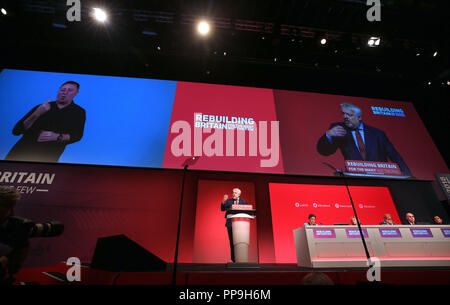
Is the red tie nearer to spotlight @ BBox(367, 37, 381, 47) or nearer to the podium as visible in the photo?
spotlight @ BBox(367, 37, 381, 47)

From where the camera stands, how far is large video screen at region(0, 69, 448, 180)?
4535 mm

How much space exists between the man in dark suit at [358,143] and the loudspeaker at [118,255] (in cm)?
Answer: 457

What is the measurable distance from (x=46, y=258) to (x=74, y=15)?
16.3ft

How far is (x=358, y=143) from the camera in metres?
5.27

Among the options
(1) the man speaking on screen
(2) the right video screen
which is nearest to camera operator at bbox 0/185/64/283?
(1) the man speaking on screen

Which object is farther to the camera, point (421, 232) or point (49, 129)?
point (49, 129)

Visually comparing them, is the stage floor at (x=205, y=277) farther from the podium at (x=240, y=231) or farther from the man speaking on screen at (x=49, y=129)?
the man speaking on screen at (x=49, y=129)

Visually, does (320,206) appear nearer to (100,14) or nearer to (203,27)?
(203,27)

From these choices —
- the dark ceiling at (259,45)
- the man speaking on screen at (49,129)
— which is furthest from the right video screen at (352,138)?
the man speaking on screen at (49,129)

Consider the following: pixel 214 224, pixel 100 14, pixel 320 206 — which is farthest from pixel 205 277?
pixel 100 14

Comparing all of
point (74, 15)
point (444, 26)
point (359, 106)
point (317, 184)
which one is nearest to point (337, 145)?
point (317, 184)

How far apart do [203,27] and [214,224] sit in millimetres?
4378

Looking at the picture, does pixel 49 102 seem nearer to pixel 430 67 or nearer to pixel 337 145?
pixel 337 145
